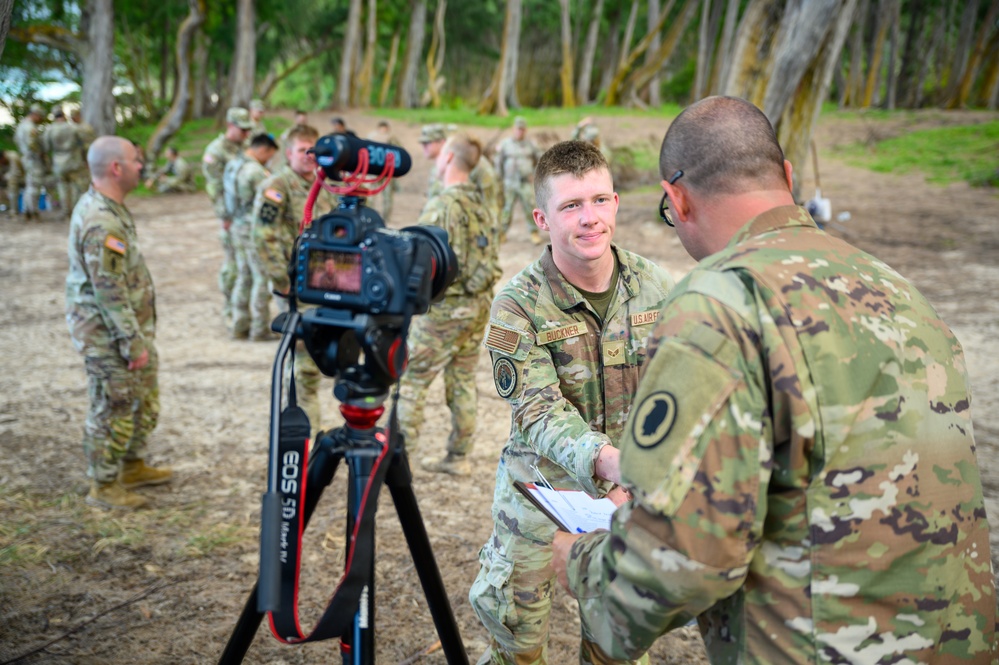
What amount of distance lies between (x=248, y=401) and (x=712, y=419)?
5.71 metres

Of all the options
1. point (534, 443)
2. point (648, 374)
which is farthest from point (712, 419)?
point (534, 443)

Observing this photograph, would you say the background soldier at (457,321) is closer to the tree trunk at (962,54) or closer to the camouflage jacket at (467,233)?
the camouflage jacket at (467,233)

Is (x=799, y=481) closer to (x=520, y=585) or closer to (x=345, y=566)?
(x=345, y=566)

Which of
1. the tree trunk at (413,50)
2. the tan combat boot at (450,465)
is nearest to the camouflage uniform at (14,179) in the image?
the tan combat boot at (450,465)

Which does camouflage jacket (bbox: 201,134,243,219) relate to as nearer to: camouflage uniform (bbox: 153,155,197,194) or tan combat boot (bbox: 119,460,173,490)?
tan combat boot (bbox: 119,460,173,490)

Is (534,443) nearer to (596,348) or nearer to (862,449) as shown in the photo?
(596,348)

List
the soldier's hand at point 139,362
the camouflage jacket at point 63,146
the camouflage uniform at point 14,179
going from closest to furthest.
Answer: the soldier's hand at point 139,362 < the camouflage jacket at point 63,146 < the camouflage uniform at point 14,179

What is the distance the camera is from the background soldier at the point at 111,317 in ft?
14.1

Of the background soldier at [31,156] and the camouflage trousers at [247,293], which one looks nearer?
the camouflage trousers at [247,293]

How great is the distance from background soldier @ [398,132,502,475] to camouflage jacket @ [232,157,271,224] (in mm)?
3296

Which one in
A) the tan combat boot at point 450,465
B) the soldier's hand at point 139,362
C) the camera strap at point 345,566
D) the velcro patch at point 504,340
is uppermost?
the velcro patch at point 504,340

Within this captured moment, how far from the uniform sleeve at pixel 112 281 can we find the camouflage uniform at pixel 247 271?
3.30 m

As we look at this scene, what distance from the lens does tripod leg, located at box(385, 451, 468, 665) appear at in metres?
1.97

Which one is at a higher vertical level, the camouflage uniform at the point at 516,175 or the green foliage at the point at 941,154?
the green foliage at the point at 941,154
